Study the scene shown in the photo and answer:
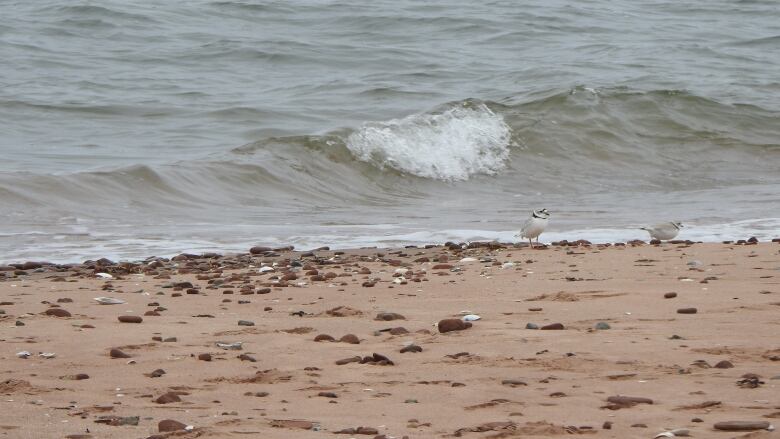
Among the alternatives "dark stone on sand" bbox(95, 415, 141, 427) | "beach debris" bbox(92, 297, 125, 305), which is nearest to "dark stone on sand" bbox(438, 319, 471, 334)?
"dark stone on sand" bbox(95, 415, 141, 427)

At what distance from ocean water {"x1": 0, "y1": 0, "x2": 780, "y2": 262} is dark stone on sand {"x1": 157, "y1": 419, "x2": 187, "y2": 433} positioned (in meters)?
5.55

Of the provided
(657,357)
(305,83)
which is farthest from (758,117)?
(657,357)

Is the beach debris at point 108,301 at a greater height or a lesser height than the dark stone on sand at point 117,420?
lesser

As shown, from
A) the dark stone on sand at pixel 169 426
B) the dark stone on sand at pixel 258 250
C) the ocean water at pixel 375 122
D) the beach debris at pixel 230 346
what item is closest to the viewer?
the dark stone on sand at pixel 169 426

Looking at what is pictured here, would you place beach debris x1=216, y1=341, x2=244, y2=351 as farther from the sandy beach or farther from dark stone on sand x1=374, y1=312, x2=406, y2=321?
dark stone on sand x1=374, y1=312, x2=406, y2=321

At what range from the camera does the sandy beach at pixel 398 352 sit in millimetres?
3496

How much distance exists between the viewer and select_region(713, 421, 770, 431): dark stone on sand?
3.20 metres

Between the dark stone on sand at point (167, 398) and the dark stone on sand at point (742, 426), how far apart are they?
1.70 meters

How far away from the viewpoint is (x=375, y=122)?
16859 mm

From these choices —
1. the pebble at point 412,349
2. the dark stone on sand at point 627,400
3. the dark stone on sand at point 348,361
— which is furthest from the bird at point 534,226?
the dark stone on sand at point 627,400

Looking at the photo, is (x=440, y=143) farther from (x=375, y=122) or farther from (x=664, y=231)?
(x=664, y=231)

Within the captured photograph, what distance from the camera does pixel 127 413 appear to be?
11.9 ft

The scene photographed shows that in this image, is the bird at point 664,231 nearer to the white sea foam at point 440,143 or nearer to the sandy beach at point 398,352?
the sandy beach at point 398,352

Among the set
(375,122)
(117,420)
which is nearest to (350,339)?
(117,420)
